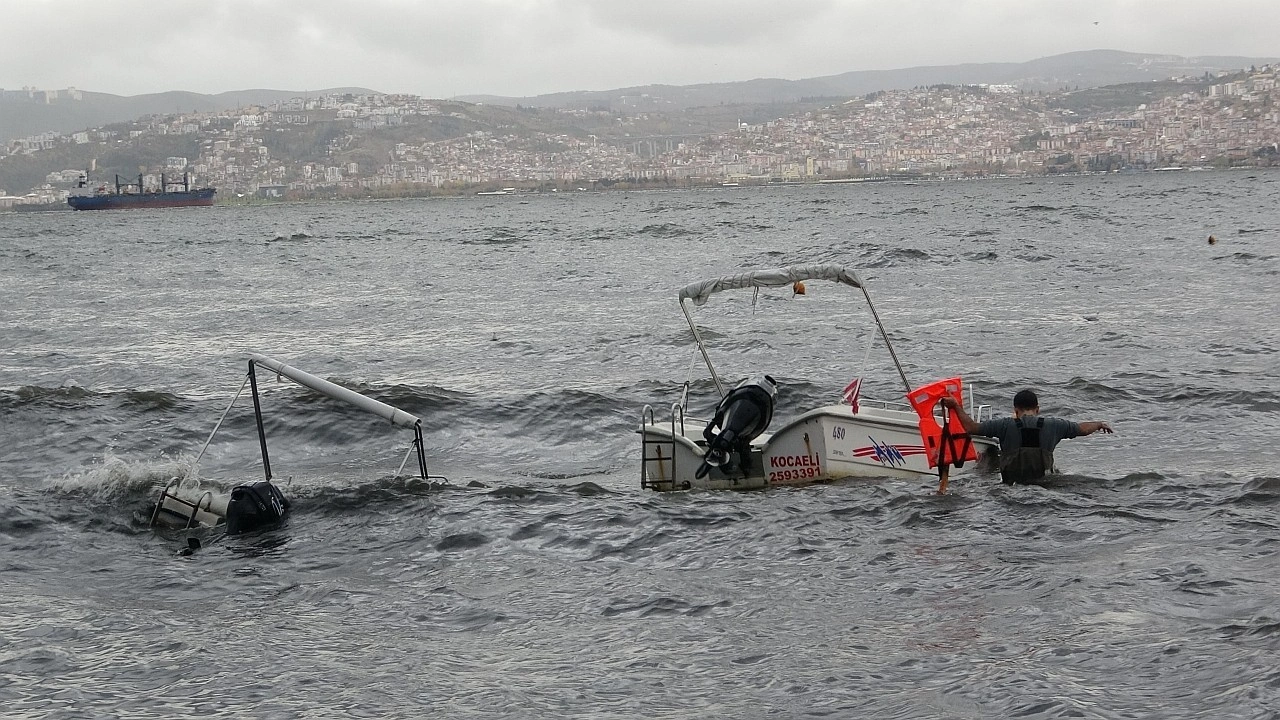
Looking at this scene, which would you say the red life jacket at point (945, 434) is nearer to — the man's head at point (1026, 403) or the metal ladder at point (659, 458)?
the man's head at point (1026, 403)

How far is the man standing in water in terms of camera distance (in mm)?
14023

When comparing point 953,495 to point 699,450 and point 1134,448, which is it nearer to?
point 699,450

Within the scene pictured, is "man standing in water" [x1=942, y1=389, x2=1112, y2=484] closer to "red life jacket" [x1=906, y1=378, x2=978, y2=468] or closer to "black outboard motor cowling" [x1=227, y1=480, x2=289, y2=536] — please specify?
"red life jacket" [x1=906, y1=378, x2=978, y2=468]

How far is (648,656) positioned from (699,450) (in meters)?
5.73

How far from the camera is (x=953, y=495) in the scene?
14.1 m

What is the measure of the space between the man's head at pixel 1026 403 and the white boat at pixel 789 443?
0.62 m

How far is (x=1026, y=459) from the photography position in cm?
1425

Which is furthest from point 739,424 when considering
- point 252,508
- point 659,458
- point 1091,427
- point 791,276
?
point 252,508

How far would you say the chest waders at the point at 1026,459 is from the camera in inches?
558

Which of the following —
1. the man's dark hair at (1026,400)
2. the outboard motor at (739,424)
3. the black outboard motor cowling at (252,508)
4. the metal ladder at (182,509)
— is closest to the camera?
the man's dark hair at (1026,400)

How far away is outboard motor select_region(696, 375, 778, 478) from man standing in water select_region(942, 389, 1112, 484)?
2215mm

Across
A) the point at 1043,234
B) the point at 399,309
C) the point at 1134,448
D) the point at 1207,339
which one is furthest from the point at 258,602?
the point at 1043,234

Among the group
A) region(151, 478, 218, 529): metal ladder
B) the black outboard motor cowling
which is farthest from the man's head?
region(151, 478, 218, 529): metal ladder

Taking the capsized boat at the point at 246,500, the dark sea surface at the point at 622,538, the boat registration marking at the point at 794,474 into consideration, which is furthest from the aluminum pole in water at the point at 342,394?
the boat registration marking at the point at 794,474
